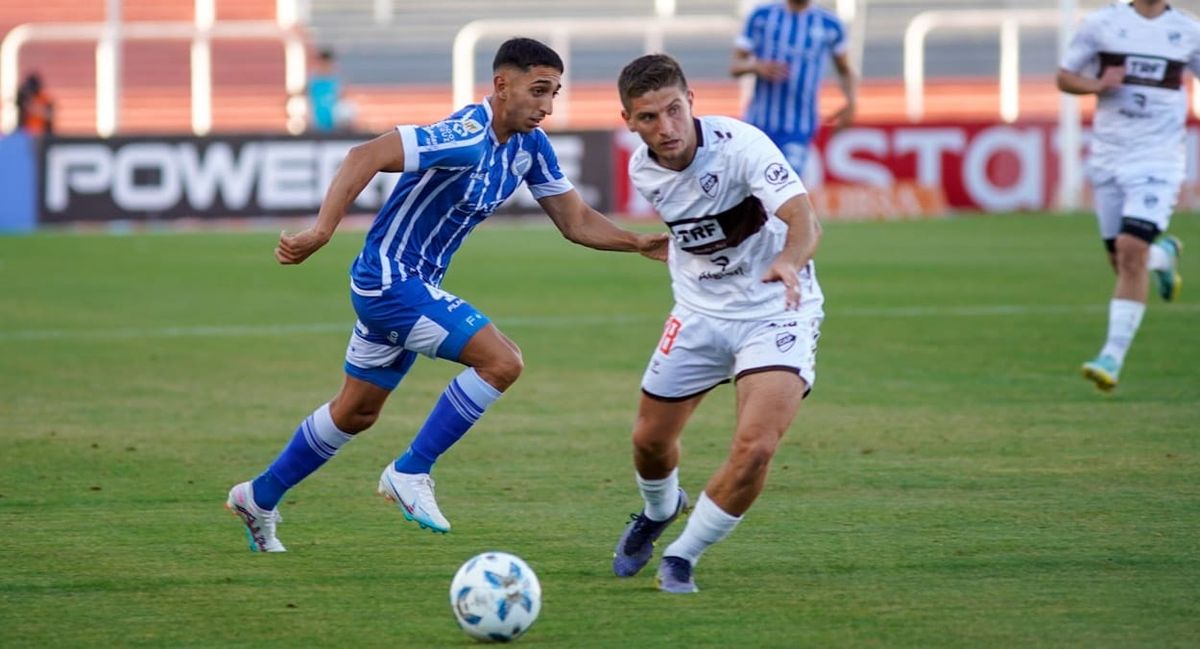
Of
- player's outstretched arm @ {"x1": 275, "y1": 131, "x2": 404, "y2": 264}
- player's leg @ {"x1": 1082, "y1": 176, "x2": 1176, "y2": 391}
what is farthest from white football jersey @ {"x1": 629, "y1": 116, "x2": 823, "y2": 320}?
player's leg @ {"x1": 1082, "y1": 176, "x2": 1176, "y2": 391}

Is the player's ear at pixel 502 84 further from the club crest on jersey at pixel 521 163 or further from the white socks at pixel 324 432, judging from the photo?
the white socks at pixel 324 432

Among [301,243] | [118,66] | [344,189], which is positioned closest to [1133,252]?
[344,189]

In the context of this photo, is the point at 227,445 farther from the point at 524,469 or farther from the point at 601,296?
the point at 601,296

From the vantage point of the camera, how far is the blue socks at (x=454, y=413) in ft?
22.8

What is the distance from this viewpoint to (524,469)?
8656 millimetres

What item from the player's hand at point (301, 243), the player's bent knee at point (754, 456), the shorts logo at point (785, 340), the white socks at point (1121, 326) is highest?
the player's hand at point (301, 243)

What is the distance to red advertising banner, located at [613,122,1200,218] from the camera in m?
27.0

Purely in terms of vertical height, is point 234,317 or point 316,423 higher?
point 316,423

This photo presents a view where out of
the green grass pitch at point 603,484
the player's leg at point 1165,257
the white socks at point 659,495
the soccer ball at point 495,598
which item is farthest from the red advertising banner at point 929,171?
the soccer ball at point 495,598

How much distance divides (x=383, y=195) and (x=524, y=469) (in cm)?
1770

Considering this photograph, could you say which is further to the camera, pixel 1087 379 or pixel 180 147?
pixel 180 147

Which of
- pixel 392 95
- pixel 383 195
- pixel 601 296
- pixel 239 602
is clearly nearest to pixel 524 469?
pixel 239 602

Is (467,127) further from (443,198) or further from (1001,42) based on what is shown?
(1001,42)

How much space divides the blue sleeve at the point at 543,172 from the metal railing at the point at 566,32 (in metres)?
23.7
